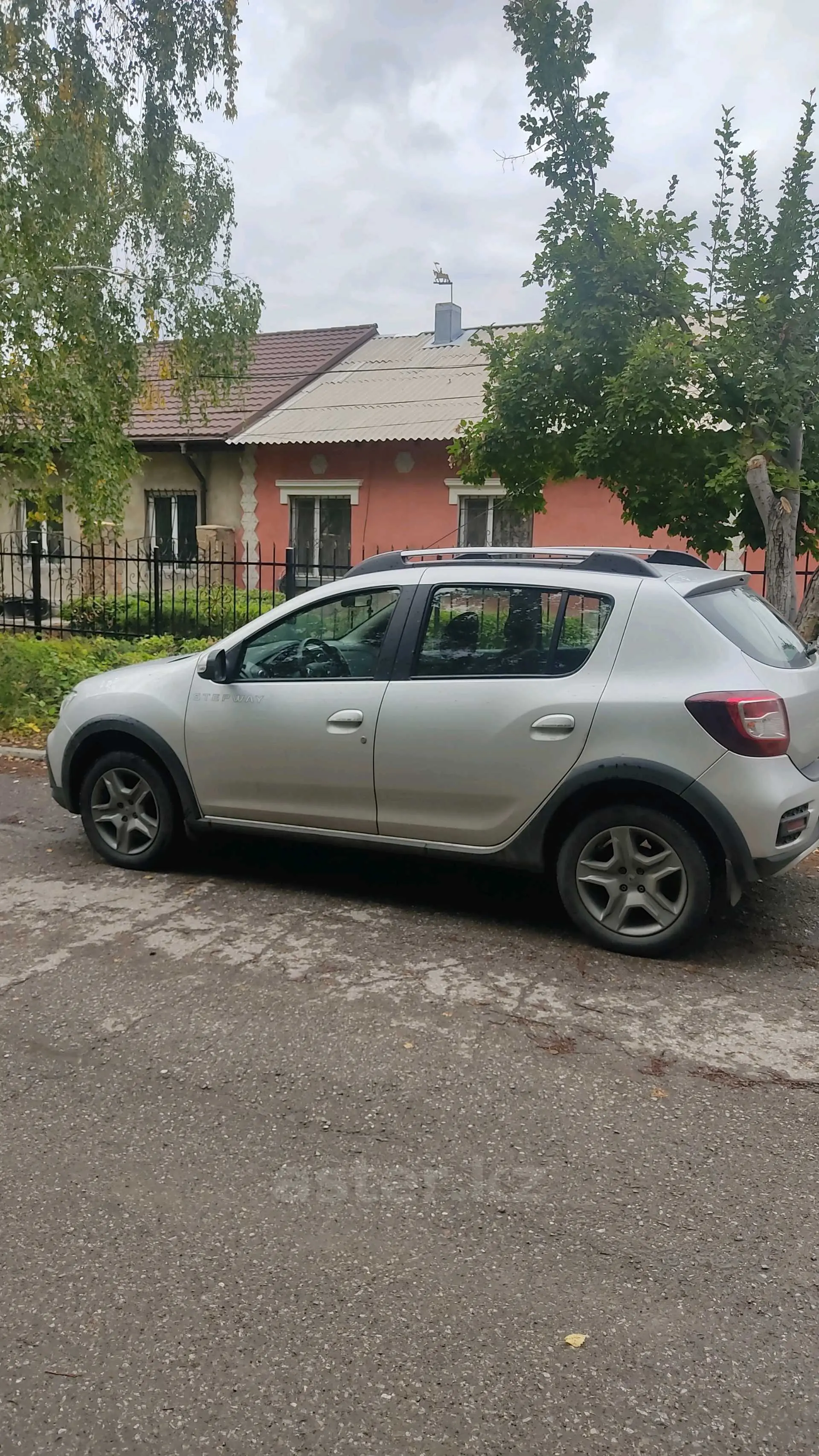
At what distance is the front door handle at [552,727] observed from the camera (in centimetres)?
464

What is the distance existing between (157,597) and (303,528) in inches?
272

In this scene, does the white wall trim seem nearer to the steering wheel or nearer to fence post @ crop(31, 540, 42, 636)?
fence post @ crop(31, 540, 42, 636)

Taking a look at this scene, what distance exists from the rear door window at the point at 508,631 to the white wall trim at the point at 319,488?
13.4 m

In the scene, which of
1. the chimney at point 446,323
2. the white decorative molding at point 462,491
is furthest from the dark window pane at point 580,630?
the chimney at point 446,323

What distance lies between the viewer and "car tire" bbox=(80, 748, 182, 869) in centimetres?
568

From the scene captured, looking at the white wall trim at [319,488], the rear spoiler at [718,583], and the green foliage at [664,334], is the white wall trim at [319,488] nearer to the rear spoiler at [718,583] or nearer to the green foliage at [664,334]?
the green foliage at [664,334]

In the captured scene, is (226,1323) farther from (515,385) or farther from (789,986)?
(515,385)

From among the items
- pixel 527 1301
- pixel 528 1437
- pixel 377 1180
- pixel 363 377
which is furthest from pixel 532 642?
pixel 363 377

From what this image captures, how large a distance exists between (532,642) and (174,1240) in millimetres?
2911

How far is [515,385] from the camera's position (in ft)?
27.2

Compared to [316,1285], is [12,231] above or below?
above

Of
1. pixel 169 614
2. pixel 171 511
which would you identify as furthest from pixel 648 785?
pixel 171 511

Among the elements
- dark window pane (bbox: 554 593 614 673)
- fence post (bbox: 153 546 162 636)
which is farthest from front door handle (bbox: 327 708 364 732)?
fence post (bbox: 153 546 162 636)

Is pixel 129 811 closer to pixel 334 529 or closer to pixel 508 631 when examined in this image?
pixel 508 631
